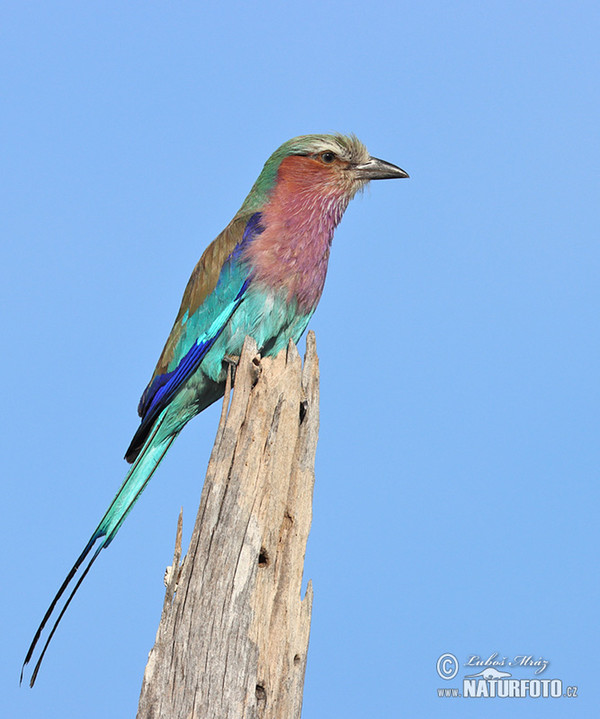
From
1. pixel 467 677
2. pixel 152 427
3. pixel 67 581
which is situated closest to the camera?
pixel 67 581

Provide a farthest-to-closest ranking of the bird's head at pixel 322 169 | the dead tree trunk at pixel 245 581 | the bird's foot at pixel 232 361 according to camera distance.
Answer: the bird's head at pixel 322 169
the bird's foot at pixel 232 361
the dead tree trunk at pixel 245 581

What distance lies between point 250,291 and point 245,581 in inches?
91.5

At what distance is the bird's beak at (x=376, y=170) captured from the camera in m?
6.47

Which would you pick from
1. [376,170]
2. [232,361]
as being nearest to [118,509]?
[232,361]

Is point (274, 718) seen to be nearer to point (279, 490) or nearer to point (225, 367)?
point (279, 490)

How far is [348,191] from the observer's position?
6438 millimetres

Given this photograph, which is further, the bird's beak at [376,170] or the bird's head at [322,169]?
the bird's beak at [376,170]

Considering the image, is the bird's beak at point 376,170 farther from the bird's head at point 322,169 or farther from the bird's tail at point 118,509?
the bird's tail at point 118,509

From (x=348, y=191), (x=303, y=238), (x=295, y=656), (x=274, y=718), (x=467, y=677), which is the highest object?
(x=348, y=191)

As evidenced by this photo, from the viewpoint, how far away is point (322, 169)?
250 inches

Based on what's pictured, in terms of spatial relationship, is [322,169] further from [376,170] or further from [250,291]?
[250,291]

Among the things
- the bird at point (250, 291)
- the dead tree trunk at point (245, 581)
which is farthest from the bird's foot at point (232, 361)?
the dead tree trunk at point (245, 581)

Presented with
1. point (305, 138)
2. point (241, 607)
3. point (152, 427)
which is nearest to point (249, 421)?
point (241, 607)

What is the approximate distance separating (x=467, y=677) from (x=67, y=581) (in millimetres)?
2584
